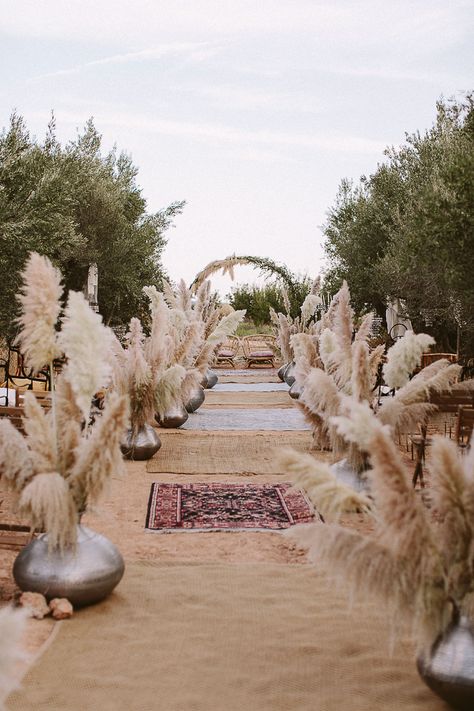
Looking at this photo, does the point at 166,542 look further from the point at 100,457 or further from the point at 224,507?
the point at 100,457

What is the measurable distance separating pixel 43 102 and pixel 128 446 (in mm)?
9911

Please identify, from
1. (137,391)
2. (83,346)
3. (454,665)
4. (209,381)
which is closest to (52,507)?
(83,346)

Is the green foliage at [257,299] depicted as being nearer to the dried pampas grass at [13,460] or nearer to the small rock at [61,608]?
the dried pampas grass at [13,460]

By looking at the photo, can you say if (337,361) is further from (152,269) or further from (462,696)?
(152,269)

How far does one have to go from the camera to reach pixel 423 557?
3578 millimetres

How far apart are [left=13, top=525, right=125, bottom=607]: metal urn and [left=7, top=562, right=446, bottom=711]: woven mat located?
0.48 ft

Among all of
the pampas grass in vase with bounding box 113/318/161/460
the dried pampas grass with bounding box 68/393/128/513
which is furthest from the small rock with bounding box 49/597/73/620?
the pampas grass in vase with bounding box 113/318/161/460

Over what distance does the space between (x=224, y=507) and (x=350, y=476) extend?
1207mm

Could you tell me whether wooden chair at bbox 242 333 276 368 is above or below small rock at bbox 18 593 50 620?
above

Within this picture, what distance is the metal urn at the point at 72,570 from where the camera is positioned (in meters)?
5.00

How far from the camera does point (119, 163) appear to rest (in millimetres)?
24062

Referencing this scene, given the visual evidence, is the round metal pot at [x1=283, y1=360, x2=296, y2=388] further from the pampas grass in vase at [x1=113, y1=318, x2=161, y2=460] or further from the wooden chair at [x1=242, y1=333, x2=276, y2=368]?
the pampas grass in vase at [x1=113, y1=318, x2=161, y2=460]

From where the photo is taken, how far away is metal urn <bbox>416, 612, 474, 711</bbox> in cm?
363

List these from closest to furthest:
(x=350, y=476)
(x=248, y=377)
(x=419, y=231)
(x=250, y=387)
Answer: (x=350, y=476), (x=419, y=231), (x=250, y=387), (x=248, y=377)
